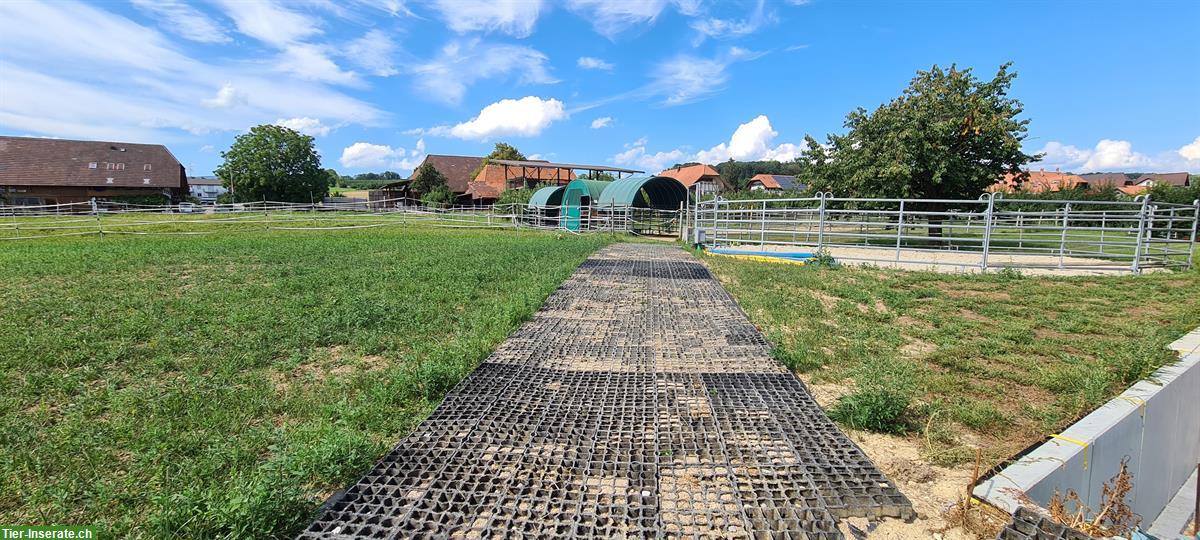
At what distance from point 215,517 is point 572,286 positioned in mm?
5818

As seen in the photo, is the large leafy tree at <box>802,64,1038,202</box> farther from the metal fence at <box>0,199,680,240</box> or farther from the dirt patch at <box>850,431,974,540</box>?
the dirt patch at <box>850,431,974,540</box>

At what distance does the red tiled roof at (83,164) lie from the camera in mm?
36625

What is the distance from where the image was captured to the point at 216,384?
11.3 feet

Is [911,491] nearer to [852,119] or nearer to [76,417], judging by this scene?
[76,417]

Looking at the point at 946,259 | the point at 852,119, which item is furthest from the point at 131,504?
the point at 852,119

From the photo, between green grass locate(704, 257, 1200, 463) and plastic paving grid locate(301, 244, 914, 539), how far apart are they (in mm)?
578

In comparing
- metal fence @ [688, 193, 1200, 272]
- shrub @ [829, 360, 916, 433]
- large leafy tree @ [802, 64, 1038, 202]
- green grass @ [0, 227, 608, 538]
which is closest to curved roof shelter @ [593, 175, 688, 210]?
metal fence @ [688, 193, 1200, 272]

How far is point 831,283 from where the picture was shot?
764cm

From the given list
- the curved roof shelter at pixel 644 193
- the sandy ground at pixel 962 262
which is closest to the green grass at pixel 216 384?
the sandy ground at pixel 962 262

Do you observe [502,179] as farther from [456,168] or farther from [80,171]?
[80,171]

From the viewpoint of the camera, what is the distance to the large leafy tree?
45.6 feet

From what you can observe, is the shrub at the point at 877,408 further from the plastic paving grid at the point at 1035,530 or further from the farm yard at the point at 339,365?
the plastic paving grid at the point at 1035,530

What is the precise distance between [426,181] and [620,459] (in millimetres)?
48568

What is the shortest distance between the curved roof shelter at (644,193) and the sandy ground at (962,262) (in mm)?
11493
